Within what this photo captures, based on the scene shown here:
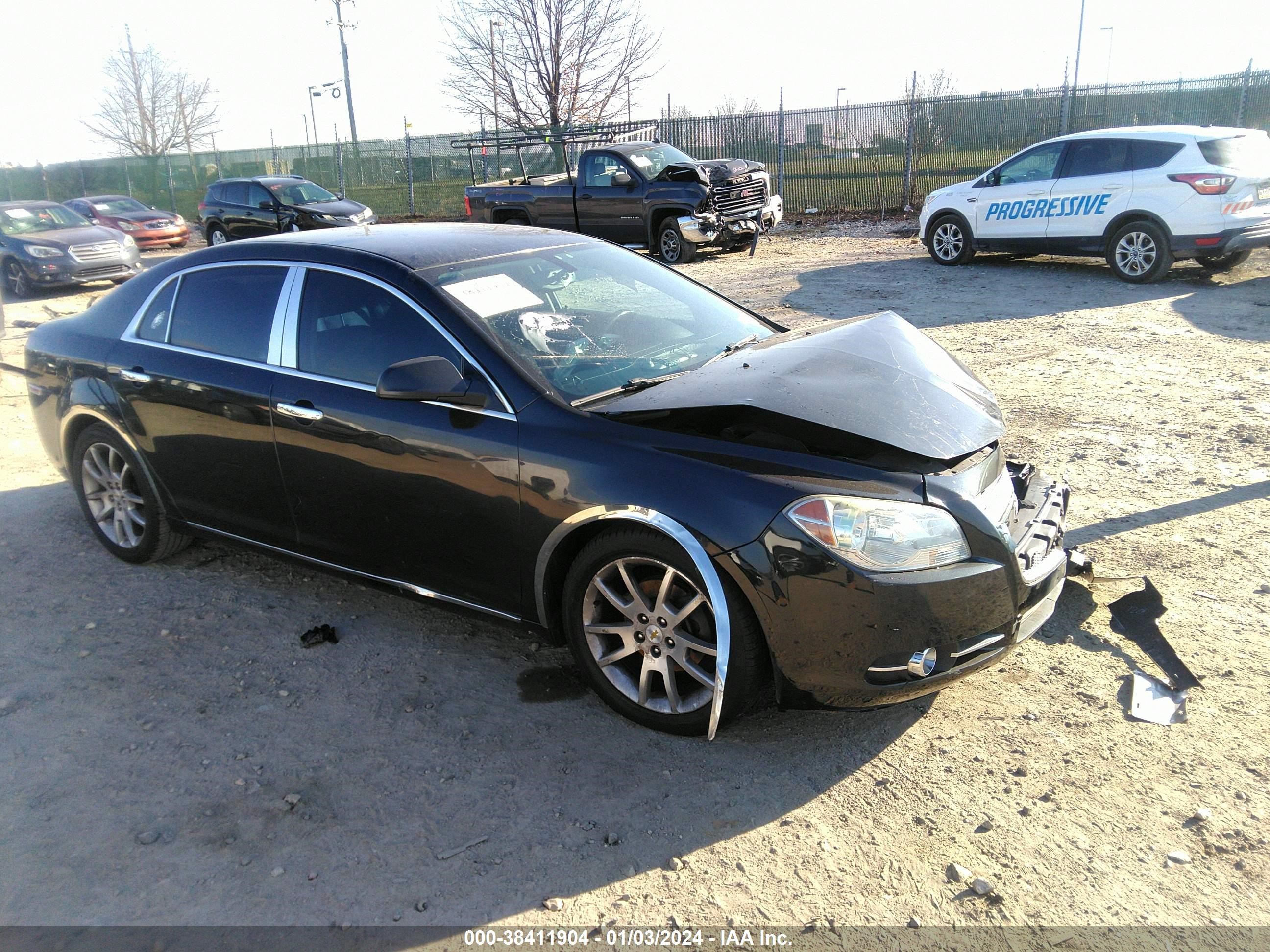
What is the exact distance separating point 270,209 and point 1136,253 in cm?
1621

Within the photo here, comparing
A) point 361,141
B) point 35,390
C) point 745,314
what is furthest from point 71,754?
point 361,141

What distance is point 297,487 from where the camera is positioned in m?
4.02

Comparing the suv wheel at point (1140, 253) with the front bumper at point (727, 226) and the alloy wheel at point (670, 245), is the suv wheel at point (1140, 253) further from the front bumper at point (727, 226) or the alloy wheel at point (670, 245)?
the alloy wheel at point (670, 245)

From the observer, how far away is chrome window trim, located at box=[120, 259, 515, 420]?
3.57m

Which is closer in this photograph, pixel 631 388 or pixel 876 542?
pixel 876 542

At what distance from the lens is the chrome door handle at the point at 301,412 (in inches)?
153

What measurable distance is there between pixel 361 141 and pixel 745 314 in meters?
32.6

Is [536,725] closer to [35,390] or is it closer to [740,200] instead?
[35,390]

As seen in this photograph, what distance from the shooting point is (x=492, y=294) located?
3854 mm

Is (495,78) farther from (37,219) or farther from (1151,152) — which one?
(1151,152)

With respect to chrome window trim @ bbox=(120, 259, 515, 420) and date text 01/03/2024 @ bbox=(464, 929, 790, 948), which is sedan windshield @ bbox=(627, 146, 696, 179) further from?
date text 01/03/2024 @ bbox=(464, 929, 790, 948)

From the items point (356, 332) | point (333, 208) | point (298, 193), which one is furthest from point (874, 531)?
point (298, 193)

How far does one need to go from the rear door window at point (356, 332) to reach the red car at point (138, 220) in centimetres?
2200

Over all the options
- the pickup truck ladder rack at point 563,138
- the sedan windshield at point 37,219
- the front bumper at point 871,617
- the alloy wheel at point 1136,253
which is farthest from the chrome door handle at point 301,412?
the sedan windshield at point 37,219
